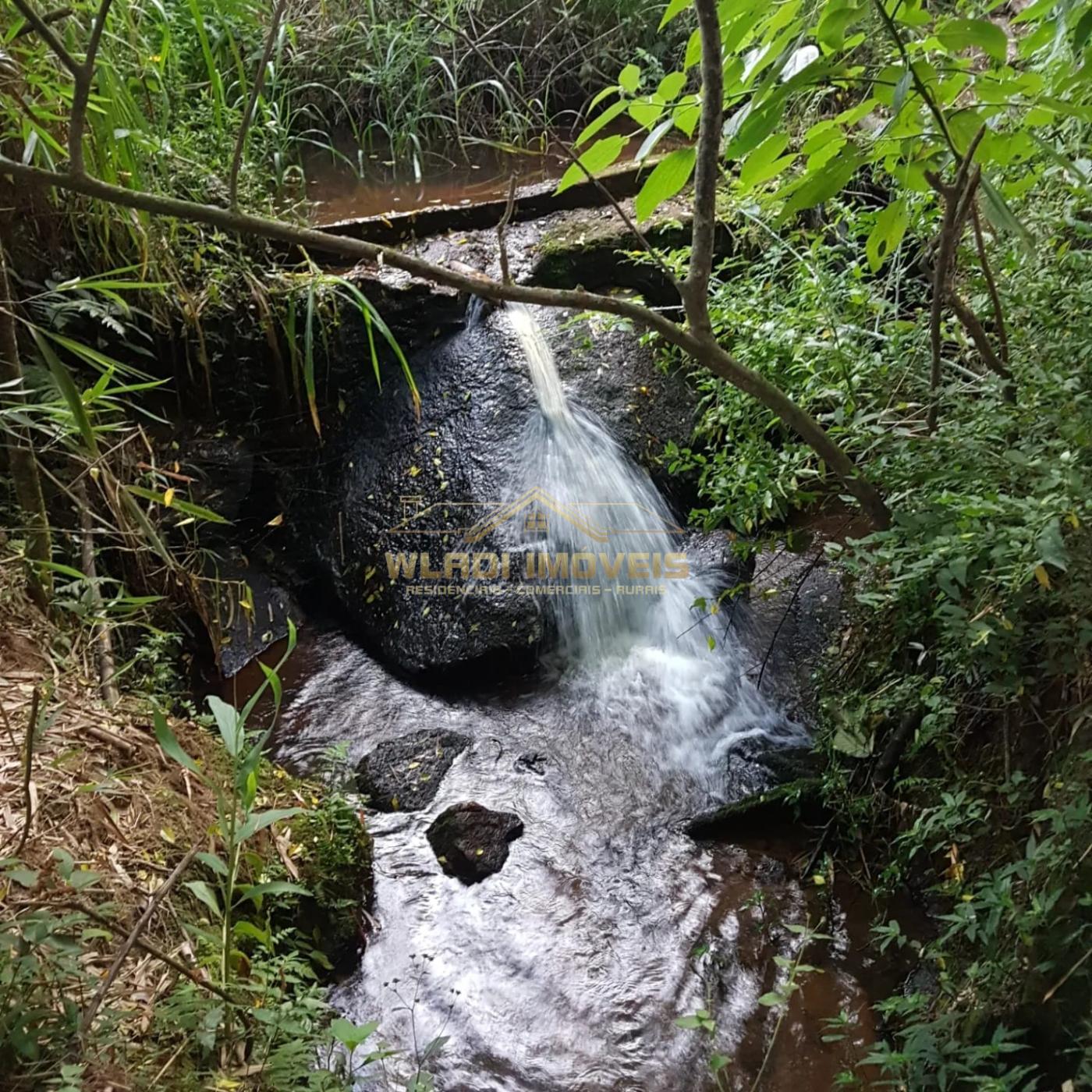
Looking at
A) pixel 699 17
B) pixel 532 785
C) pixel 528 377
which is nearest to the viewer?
pixel 699 17

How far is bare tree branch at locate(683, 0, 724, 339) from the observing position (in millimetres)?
1238

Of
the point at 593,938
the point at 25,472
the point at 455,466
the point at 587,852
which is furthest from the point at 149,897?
the point at 455,466

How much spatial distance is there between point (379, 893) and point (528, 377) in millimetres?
2144

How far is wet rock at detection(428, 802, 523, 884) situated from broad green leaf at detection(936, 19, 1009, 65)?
2.24 meters

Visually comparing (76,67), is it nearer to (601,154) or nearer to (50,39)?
(50,39)

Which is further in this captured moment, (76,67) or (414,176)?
(414,176)

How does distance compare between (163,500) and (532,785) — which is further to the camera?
(532,785)

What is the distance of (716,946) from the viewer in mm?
2160

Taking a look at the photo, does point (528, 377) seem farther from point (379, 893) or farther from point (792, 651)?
point (379, 893)

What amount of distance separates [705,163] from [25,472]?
1.74m

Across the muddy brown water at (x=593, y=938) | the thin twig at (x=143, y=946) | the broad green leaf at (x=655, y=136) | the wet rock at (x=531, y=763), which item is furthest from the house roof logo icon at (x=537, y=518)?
the thin twig at (x=143, y=946)

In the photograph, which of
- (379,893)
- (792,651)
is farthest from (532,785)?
(792,651)

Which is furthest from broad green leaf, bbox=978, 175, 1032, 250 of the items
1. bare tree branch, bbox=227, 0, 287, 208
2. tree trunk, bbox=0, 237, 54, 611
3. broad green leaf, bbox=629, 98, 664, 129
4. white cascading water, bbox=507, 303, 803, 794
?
tree trunk, bbox=0, 237, 54, 611

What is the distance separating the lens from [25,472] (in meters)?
2.00
